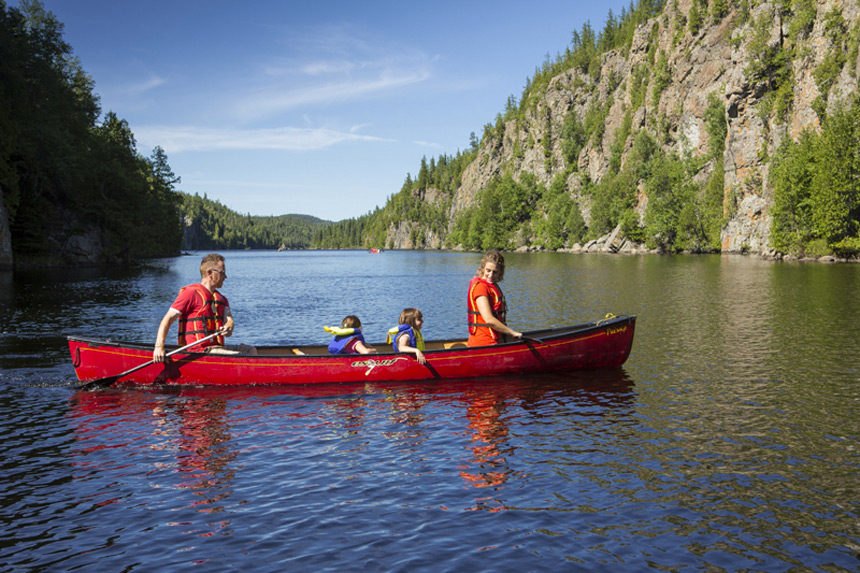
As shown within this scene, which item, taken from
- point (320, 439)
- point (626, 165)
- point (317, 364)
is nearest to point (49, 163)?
point (317, 364)

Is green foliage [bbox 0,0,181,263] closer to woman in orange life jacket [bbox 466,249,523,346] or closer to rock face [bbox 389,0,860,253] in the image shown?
woman in orange life jacket [bbox 466,249,523,346]

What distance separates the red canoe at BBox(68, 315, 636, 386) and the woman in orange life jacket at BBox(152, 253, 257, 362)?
0.46 metres

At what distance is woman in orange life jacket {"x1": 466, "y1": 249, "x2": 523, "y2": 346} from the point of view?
14188mm

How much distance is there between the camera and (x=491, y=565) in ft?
21.6

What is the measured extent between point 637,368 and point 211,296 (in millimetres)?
11422

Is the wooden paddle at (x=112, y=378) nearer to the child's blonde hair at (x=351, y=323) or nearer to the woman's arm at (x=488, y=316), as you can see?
the child's blonde hair at (x=351, y=323)

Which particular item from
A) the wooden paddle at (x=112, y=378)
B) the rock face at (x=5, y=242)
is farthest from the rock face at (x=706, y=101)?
the rock face at (x=5, y=242)

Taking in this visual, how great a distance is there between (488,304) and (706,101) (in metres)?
109

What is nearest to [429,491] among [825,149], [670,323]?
[670,323]

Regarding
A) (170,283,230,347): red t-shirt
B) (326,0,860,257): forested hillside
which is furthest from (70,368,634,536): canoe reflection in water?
(326,0,860,257): forested hillside

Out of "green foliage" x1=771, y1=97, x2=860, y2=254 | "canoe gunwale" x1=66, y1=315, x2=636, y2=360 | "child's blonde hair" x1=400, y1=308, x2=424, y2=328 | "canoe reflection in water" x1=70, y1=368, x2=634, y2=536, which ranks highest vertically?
A: "green foliage" x1=771, y1=97, x2=860, y2=254

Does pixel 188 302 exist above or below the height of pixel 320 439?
above

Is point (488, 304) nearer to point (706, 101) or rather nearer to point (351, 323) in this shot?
point (351, 323)

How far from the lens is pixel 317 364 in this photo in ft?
48.5
